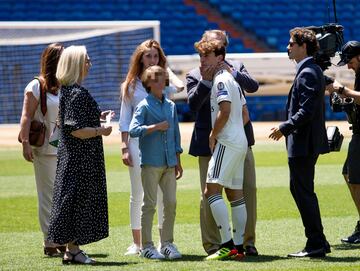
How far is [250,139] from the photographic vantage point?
9.41m

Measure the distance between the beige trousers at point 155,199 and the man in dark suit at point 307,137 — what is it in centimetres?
103

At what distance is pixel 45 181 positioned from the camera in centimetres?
989

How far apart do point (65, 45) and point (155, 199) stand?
→ 17973mm

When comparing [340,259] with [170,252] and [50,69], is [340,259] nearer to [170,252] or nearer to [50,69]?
[170,252]

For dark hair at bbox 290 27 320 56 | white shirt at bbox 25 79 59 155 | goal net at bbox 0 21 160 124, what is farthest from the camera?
goal net at bbox 0 21 160 124

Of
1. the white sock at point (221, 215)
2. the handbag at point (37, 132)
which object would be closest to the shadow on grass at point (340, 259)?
the white sock at point (221, 215)

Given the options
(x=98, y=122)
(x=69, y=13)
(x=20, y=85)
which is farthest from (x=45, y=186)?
(x=69, y=13)

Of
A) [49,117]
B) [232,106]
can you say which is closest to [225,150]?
[232,106]

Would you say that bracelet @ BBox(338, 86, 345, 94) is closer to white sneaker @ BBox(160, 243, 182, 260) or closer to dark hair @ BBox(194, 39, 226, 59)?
dark hair @ BBox(194, 39, 226, 59)

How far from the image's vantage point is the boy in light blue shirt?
9133mm

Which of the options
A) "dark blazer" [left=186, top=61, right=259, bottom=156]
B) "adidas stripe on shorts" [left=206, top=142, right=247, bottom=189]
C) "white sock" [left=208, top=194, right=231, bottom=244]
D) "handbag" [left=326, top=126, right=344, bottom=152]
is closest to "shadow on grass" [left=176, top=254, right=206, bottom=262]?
"white sock" [left=208, top=194, right=231, bottom=244]

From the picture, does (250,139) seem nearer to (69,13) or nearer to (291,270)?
(291,270)

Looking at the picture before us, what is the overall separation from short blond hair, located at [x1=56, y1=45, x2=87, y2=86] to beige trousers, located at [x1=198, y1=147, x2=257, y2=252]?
4.57 ft

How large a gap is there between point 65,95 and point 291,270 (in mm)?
2444
